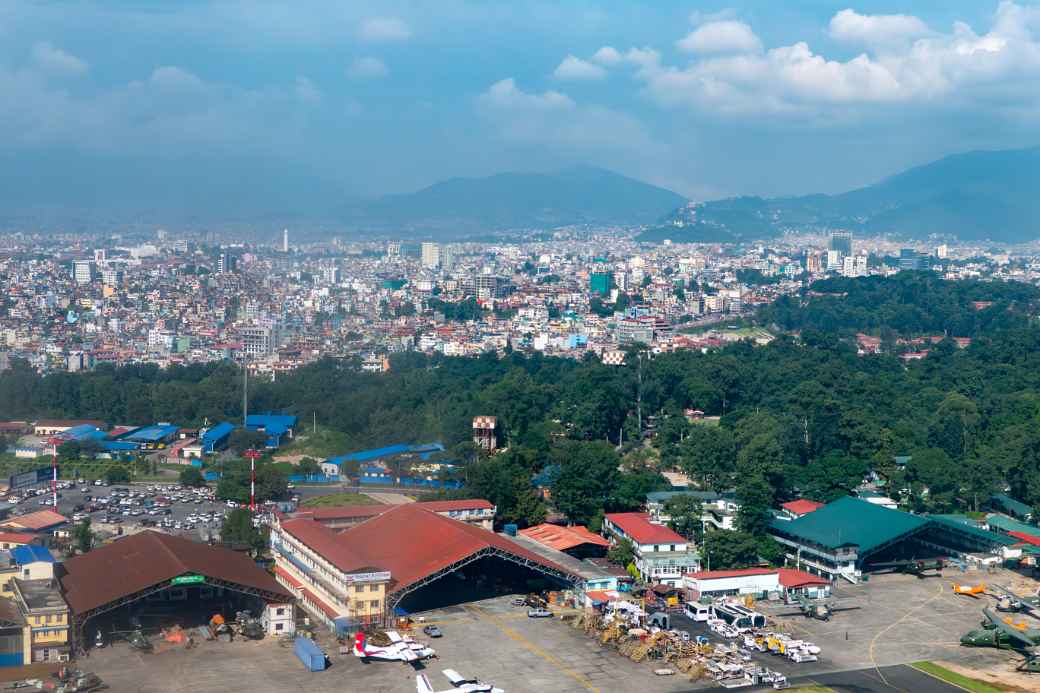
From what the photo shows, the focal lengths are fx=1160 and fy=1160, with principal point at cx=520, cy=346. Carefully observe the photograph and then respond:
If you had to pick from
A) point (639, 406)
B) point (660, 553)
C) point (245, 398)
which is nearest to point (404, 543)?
point (660, 553)

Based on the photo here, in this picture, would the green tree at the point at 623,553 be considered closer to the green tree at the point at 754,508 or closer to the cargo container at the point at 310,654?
the green tree at the point at 754,508

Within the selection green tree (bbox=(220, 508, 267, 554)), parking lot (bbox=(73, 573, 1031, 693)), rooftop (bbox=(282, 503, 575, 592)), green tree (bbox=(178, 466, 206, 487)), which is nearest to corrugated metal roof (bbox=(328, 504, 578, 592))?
rooftop (bbox=(282, 503, 575, 592))

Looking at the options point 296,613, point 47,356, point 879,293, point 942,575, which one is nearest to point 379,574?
point 296,613

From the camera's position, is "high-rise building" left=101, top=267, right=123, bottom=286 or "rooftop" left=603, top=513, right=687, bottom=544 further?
"high-rise building" left=101, top=267, right=123, bottom=286

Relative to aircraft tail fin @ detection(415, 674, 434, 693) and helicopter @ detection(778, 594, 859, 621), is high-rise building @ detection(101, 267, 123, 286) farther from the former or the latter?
aircraft tail fin @ detection(415, 674, 434, 693)

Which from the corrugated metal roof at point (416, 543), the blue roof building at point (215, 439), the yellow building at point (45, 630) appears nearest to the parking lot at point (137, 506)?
the blue roof building at point (215, 439)

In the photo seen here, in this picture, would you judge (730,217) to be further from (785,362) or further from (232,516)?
(232,516)
